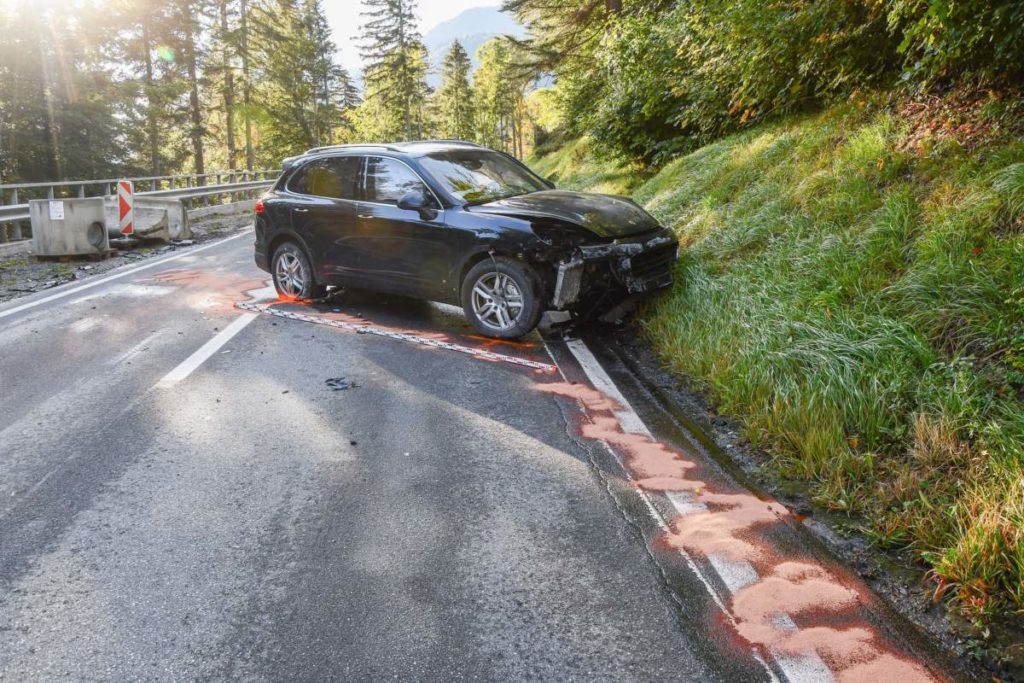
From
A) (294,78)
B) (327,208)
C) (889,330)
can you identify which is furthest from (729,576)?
(294,78)

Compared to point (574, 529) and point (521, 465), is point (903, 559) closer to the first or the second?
point (574, 529)

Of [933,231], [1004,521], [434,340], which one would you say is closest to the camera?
[1004,521]

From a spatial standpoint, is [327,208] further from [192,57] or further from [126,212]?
[192,57]

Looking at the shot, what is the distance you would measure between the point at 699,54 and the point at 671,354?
277 inches

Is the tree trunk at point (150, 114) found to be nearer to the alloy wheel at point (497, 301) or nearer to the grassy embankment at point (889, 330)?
the alloy wheel at point (497, 301)

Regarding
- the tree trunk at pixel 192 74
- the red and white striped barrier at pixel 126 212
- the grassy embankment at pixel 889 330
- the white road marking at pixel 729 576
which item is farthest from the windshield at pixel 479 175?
the tree trunk at pixel 192 74

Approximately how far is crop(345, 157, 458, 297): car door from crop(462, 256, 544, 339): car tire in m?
0.37

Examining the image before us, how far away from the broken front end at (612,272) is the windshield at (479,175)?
1.39 metres

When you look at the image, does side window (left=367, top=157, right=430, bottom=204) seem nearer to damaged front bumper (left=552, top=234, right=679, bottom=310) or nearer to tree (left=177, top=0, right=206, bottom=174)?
damaged front bumper (left=552, top=234, right=679, bottom=310)

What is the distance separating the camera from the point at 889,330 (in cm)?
464

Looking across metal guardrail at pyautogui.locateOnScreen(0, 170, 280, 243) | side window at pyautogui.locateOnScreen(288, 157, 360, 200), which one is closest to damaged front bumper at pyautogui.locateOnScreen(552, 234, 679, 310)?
side window at pyautogui.locateOnScreen(288, 157, 360, 200)

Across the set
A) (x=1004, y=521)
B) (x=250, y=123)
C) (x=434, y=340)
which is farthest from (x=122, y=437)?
(x=250, y=123)

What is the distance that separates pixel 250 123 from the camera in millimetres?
40188

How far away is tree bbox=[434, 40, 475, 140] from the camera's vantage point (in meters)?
68.0
